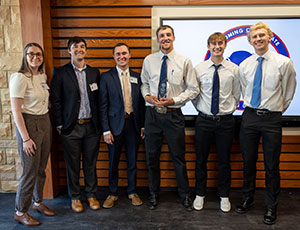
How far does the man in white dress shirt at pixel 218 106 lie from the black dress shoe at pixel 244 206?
0.11 m

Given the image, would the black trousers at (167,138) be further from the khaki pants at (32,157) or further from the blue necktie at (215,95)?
the khaki pants at (32,157)

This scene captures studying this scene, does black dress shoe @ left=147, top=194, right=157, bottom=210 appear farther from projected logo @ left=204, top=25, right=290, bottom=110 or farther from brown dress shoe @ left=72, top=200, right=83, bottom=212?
projected logo @ left=204, top=25, right=290, bottom=110

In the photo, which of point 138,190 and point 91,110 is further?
point 138,190

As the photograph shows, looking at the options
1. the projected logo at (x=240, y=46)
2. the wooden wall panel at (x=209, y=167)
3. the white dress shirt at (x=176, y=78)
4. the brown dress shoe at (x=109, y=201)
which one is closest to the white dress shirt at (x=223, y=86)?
the white dress shirt at (x=176, y=78)

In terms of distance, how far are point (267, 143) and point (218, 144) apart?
20.0 inches

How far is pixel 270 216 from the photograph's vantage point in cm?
283

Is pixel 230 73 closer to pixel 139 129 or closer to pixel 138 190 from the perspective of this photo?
pixel 139 129

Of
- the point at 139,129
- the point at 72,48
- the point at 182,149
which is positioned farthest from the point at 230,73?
the point at 72,48

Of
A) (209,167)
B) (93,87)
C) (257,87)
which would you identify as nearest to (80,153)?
(93,87)

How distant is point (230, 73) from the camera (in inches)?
116

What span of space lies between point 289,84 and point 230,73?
59cm

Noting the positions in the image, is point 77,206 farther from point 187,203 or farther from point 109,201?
point 187,203

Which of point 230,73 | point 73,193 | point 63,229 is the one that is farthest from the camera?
point 73,193

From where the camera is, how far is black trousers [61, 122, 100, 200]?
2.99 m
